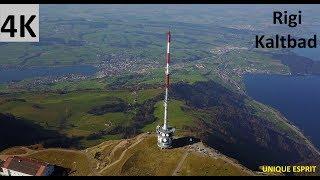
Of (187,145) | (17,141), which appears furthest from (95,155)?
(17,141)

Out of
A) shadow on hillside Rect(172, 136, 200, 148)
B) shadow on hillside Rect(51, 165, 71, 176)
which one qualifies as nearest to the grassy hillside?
shadow on hillside Rect(51, 165, 71, 176)

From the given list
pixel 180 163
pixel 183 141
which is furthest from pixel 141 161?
pixel 183 141

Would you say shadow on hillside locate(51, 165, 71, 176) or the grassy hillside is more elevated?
the grassy hillside

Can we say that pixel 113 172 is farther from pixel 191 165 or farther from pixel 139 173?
pixel 191 165

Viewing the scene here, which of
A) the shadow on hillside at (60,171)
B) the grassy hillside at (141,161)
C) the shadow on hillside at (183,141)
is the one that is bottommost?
the shadow on hillside at (60,171)

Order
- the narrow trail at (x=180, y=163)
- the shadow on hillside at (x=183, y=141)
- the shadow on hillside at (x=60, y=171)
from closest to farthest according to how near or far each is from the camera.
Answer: the narrow trail at (x=180, y=163) < the shadow on hillside at (x=60, y=171) < the shadow on hillside at (x=183, y=141)

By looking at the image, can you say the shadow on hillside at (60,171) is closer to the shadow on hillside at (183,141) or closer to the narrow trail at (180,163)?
the shadow on hillside at (183,141)

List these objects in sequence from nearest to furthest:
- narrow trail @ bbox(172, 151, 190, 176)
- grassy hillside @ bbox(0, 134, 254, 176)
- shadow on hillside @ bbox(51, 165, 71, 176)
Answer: narrow trail @ bbox(172, 151, 190, 176), grassy hillside @ bbox(0, 134, 254, 176), shadow on hillside @ bbox(51, 165, 71, 176)

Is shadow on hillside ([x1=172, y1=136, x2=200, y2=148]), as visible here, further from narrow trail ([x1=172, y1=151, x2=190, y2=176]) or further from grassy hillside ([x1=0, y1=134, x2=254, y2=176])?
narrow trail ([x1=172, y1=151, x2=190, y2=176])

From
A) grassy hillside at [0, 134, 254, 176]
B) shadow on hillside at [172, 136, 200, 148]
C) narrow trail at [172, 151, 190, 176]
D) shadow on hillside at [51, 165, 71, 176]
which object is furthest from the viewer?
shadow on hillside at [172, 136, 200, 148]

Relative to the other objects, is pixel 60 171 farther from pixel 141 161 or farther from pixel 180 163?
pixel 180 163

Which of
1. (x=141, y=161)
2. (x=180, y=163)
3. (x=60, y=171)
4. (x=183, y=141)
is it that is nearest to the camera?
(x=180, y=163)

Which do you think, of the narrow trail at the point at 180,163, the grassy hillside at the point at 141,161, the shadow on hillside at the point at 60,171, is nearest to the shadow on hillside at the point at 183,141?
the grassy hillside at the point at 141,161
